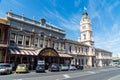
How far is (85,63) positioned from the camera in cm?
5962

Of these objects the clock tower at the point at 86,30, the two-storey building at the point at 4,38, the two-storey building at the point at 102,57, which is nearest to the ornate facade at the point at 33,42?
the two-storey building at the point at 4,38

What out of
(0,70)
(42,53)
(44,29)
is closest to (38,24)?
(44,29)

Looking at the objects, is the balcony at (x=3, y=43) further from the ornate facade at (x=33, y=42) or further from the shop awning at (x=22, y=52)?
the shop awning at (x=22, y=52)

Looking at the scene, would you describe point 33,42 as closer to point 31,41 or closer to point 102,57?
point 31,41

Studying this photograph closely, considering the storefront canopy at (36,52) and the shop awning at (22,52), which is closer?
the shop awning at (22,52)

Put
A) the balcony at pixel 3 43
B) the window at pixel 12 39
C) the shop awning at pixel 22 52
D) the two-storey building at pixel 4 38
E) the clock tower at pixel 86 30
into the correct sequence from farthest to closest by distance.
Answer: the clock tower at pixel 86 30 < the window at pixel 12 39 < the shop awning at pixel 22 52 < the two-storey building at pixel 4 38 < the balcony at pixel 3 43

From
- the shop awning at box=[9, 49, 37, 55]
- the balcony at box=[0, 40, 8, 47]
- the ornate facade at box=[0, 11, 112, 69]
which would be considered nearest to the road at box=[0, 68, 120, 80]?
the balcony at box=[0, 40, 8, 47]

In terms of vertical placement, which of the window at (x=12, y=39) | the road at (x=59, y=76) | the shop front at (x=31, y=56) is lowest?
the road at (x=59, y=76)

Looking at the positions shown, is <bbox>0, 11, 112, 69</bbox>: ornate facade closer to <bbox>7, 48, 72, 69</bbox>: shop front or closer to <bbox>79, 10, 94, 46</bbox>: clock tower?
<bbox>7, 48, 72, 69</bbox>: shop front

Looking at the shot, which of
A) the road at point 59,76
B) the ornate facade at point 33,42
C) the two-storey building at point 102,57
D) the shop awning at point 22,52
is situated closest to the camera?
the road at point 59,76

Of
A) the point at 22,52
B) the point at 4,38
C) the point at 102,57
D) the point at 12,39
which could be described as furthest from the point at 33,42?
the point at 102,57

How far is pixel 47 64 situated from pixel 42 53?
3925 millimetres

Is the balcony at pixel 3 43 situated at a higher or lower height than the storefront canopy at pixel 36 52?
higher

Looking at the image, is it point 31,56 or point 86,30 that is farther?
point 86,30
